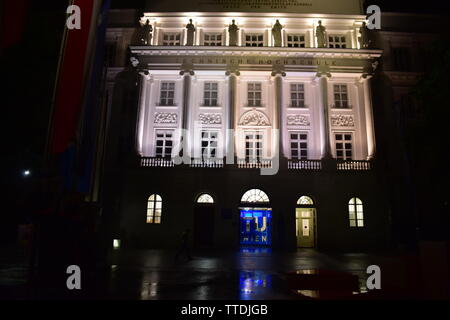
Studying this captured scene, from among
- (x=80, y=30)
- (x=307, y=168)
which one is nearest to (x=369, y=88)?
(x=307, y=168)

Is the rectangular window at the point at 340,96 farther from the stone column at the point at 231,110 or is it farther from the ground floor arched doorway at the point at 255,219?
the ground floor arched doorway at the point at 255,219

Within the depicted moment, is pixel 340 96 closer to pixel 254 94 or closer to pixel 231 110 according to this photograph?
pixel 254 94

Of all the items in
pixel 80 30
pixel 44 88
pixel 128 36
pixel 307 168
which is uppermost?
pixel 128 36

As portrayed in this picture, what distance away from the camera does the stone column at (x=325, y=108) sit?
23.6 m

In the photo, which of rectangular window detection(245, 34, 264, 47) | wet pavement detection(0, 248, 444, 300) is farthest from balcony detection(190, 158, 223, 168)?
rectangular window detection(245, 34, 264, 47)

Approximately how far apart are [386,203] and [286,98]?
11097mm

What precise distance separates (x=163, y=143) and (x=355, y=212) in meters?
15.6

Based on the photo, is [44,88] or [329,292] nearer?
[329,292]

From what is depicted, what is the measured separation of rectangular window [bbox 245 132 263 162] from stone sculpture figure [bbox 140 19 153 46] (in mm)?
11452

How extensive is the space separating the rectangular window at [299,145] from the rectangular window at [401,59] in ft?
34.8

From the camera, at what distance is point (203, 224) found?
23031 mm

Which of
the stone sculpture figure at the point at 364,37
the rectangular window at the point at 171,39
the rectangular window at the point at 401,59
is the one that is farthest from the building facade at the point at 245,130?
the rectangular window at the point at 401,59

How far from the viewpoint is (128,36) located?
27.3 meters

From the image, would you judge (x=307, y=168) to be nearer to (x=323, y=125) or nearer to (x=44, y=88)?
(x=323, y=125)
